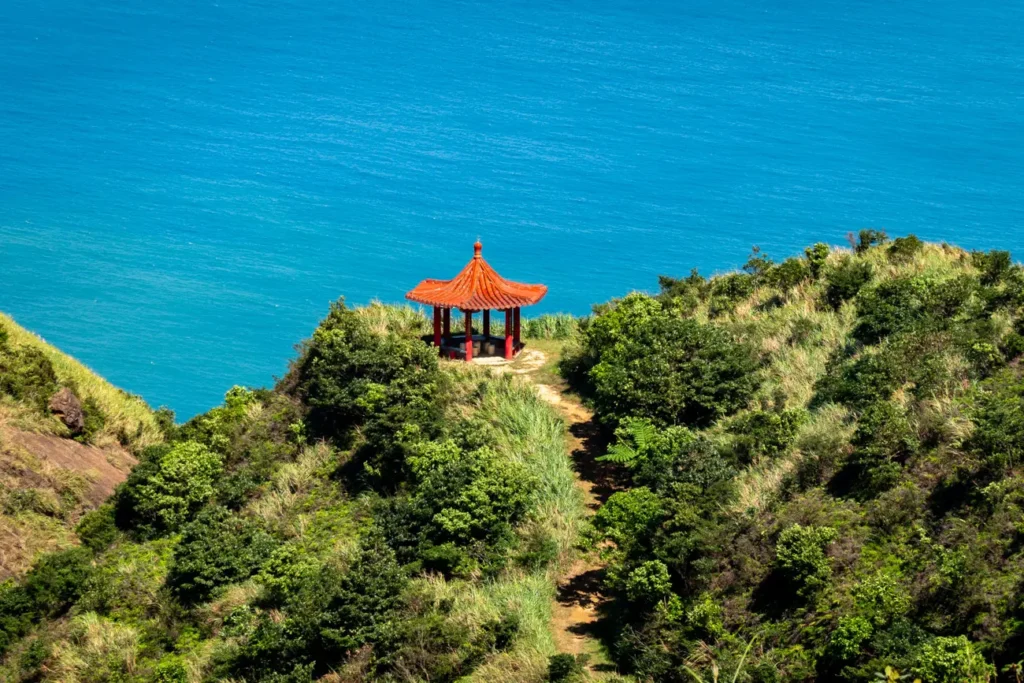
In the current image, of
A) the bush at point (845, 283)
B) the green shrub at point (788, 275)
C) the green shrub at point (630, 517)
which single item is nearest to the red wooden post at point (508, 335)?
the green shrub at point (788, 275)

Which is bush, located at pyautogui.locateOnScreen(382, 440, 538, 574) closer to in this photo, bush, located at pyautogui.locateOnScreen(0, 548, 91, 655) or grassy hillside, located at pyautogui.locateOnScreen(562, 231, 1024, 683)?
grassy hillside, located at pyautogui.locateOnScreen(562, 231, 1024, 683)

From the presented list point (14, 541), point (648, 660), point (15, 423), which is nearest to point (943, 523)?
point (648, 660)

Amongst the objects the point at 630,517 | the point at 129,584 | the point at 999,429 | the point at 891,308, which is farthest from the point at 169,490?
the point at 999,429

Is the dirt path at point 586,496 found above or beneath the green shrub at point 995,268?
beneath

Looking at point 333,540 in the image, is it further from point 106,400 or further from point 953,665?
point 953,665

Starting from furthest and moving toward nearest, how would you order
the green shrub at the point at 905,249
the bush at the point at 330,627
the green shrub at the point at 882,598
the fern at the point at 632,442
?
the green shrub at the point at 905,249 → the fern at the point at 632,442 → the bush at the point at 330,627 → the green shrub at the point at 882,598

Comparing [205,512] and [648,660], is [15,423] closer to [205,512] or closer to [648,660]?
[205,512]

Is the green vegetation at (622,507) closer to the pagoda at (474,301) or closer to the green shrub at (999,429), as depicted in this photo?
the green shrub at (999,429)
